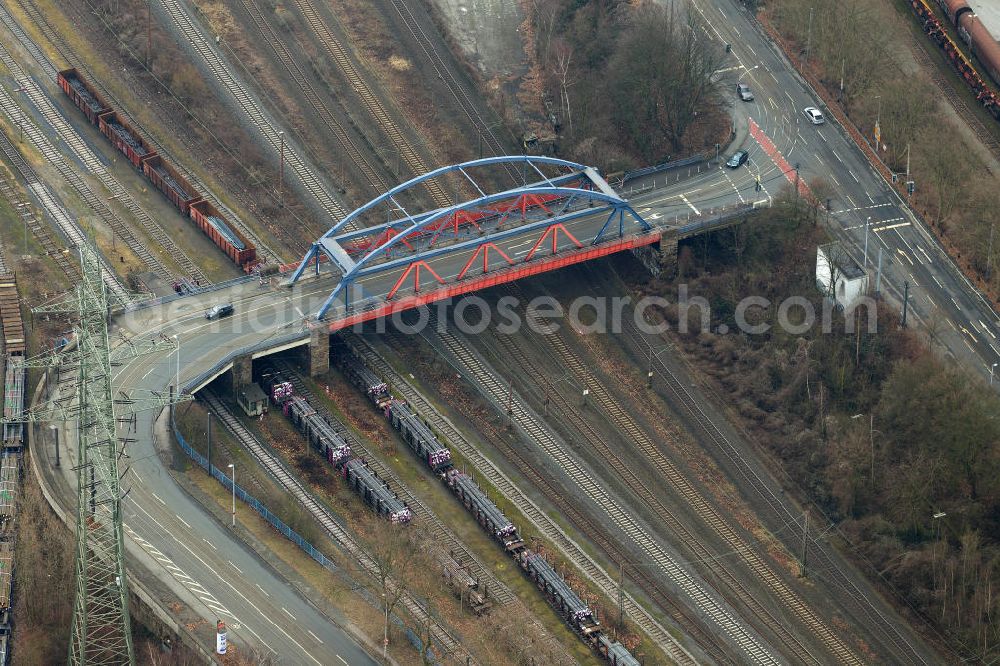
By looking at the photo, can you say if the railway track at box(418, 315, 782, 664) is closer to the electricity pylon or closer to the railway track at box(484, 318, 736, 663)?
the railway track at box(484, 318, 736, 663)

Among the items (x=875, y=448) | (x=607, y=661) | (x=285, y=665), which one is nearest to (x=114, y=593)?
(x=285, y=665)

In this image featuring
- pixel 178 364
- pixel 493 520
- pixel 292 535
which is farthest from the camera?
pixel 178 364

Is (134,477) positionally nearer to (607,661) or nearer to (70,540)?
(70,540)

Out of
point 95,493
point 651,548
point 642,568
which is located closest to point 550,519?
point 651,548

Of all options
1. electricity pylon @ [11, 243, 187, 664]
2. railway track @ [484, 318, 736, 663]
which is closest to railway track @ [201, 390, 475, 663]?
electricity pylon @ [11, 243, 187, 664]

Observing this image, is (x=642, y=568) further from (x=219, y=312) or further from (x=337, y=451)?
(x=219, y=312)

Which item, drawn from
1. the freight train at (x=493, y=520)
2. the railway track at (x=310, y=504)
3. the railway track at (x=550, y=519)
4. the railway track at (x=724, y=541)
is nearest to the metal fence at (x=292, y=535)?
the railway track at (x=310, y=504)
